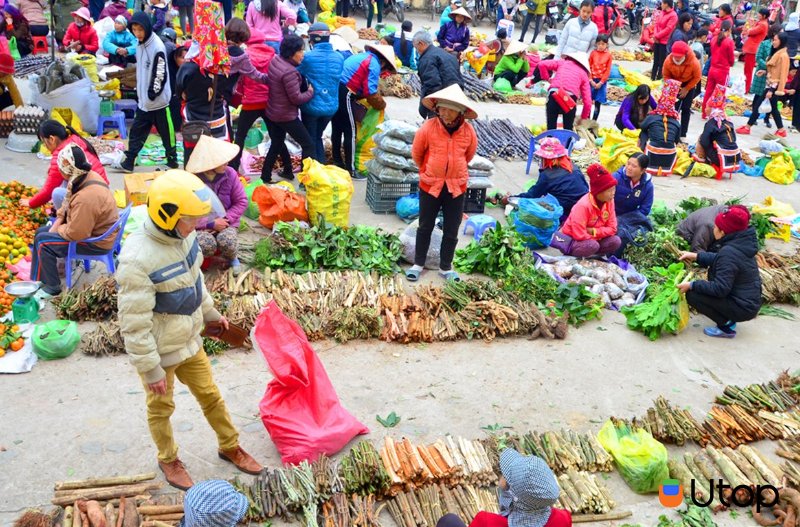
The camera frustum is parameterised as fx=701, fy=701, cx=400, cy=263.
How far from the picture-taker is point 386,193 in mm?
8742

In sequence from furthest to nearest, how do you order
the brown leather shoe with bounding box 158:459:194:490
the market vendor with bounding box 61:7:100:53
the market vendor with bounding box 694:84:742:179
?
the market vendor with bounding box 61:7:100:53
the market vendor with bounding box 694:84:742:179
the brown leather shoe with bounding box 158:459:194:490

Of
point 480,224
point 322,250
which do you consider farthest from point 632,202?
point 322,250

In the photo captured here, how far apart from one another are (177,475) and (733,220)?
5.12 metres

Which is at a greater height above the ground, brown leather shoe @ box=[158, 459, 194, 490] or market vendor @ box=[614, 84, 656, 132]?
market vendor @ box=[614, 84, 656, 132]

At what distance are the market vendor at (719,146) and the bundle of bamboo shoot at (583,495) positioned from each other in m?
8.43

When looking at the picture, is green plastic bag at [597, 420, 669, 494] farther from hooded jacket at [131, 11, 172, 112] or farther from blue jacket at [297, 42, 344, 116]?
hooded jacket at [131, 11, 172, 112]

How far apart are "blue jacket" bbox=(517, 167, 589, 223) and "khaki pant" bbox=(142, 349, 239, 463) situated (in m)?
5.20

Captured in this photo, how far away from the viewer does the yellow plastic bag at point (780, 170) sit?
1149 cm

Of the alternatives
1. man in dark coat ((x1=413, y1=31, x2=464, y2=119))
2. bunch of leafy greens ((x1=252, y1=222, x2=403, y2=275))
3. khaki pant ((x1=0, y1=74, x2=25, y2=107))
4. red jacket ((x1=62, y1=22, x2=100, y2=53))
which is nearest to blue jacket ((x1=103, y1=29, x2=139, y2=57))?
red jacket ((x1=62, y1=22, x2=100, y2=53))

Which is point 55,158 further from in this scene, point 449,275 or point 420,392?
point 420,392

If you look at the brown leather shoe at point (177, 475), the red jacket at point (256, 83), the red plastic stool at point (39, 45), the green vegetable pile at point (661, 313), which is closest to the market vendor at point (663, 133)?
the green vegetable pile at point (661, 313)

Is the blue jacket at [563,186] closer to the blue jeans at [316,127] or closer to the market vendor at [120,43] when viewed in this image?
the blue jeans at [316,127]

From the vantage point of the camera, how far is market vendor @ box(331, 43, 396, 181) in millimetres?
8969

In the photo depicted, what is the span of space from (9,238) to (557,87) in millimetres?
7602
